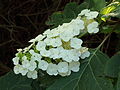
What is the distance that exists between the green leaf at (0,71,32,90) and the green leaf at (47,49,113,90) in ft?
0.70

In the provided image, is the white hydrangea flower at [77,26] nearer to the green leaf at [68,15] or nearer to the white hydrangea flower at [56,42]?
the white hydrangea flower at [56,42]

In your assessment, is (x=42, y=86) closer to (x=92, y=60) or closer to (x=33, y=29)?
(x=92, y=60)

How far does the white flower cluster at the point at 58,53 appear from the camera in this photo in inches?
41.3

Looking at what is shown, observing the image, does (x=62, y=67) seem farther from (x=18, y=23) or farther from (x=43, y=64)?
(x=18, y=23)

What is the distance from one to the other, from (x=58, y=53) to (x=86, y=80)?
151mm

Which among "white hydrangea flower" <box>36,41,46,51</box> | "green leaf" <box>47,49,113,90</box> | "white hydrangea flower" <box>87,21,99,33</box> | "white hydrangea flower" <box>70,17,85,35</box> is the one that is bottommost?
"green leaf" <box>47,49,113,90</box>

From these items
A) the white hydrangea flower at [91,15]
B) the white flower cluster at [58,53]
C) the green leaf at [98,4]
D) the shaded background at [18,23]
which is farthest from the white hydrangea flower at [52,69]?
the shaded background at [18,23]

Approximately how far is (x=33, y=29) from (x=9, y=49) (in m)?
0.22

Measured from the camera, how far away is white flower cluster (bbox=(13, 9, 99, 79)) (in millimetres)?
1050

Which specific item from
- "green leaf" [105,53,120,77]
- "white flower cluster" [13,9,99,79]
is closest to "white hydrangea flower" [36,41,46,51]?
"white flower cluster" [13,9,99,79]

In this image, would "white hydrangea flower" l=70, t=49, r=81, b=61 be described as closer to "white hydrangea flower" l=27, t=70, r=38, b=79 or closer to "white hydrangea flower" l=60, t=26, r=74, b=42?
"white hydrangea flower" l=60, t=26, r=74, b=42

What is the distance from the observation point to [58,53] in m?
1.04

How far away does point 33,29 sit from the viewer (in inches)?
92.4

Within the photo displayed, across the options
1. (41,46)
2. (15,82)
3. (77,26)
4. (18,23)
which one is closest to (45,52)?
(41,46)
